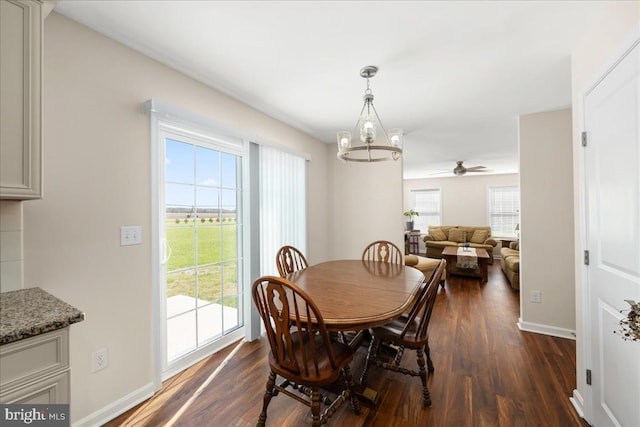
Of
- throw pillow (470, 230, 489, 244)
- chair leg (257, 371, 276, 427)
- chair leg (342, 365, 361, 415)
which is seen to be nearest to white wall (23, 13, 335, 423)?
chair leg (257, 371, 276, 427)

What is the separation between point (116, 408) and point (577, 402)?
296 centimetres

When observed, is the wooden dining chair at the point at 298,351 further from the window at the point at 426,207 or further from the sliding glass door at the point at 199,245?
the window at the point at 426,207

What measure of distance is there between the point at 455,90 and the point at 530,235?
1810 mm

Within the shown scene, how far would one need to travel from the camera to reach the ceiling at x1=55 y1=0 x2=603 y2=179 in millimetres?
1429

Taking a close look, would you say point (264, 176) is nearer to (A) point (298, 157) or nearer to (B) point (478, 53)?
(A) point (298, 157)

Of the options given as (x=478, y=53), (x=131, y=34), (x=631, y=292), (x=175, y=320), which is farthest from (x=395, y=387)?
(x=131, y=34)

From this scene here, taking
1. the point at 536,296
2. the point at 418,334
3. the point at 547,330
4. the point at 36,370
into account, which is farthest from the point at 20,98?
the point at 547,330

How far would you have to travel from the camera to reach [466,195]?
778cm

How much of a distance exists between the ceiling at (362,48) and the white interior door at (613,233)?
23.4 inches

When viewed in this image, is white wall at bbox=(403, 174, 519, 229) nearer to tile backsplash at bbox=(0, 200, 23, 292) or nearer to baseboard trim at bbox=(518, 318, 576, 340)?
baseboard trim at bbox=(518, 318, 576, 340)

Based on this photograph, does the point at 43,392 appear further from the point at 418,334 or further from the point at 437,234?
the point at 437,234

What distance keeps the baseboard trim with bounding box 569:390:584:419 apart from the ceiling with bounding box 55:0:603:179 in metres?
2.32

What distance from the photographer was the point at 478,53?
182 cm

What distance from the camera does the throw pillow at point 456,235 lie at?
23.1 ft
